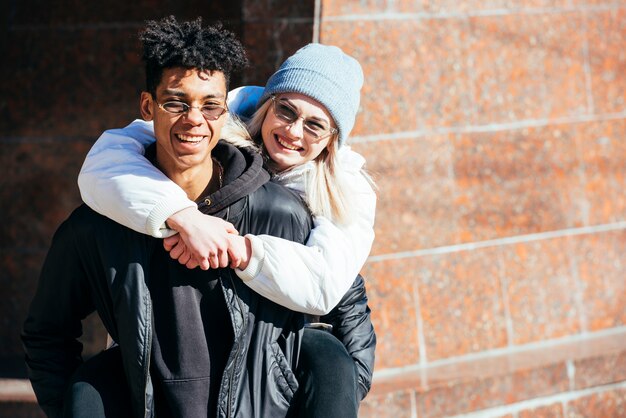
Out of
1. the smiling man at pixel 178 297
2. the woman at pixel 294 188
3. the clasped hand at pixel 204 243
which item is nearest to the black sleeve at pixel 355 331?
the woman at pixel 294 188

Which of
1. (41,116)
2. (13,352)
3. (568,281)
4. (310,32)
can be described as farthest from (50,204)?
(568,281)

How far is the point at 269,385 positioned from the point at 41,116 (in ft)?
10.5

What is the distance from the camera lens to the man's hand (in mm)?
2863

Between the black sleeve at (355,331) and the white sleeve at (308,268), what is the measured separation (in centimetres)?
28

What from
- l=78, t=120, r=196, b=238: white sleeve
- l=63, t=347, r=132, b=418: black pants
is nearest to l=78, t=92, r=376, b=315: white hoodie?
l=78, t=120, r=196, b=238: white sleeve

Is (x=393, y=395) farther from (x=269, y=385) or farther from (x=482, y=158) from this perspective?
(x=269, y=385)

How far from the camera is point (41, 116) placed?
5.72 m

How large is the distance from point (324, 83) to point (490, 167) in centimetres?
206

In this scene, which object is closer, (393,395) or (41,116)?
(393,395)

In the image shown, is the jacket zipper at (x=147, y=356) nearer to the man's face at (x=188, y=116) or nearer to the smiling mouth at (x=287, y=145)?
the man's face at (x=188, y=116)

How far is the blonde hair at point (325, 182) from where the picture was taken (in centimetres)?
323

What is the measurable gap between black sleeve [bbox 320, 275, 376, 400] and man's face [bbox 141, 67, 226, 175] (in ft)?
2.47

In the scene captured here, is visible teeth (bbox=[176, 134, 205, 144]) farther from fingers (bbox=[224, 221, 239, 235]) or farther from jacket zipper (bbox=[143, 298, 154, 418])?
jacket zipper (bbox=[143, 298, 154, 418])

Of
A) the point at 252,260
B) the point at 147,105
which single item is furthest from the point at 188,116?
the point at 252,260
